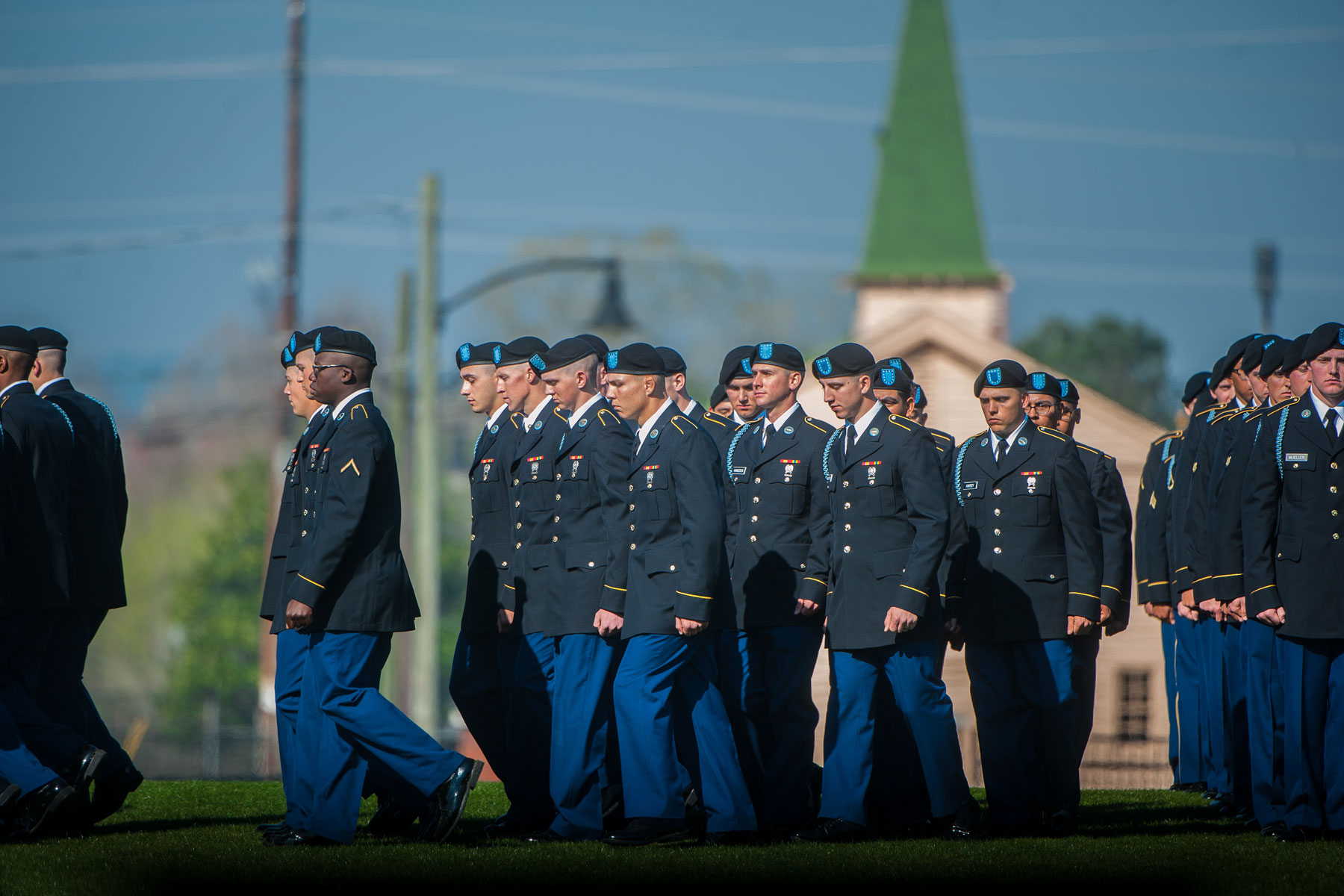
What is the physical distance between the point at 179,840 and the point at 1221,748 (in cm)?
592

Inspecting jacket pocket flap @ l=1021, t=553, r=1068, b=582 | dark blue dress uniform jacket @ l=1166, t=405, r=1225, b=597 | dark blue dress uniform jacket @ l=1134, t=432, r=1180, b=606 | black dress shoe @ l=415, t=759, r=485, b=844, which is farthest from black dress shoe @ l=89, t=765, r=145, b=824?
dark blue dress uniform jacket @ l=1134, t=432, r=1180, b=606

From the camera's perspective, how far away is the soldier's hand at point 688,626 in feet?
26.3

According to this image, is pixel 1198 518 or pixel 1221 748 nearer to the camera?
pixel 1198 518

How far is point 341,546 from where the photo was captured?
8.06 metres

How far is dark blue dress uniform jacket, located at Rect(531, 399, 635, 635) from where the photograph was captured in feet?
27.6

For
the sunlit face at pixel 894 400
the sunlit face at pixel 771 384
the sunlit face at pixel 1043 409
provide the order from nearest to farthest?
1. the sunlit face at pixel 771 384
2. the sunlit face at pixel 894 400
3. the sunlit face at pixel 1043 409

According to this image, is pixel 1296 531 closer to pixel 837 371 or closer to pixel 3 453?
pixel 837 371

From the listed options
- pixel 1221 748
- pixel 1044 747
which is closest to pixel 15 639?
pixel 1044 747

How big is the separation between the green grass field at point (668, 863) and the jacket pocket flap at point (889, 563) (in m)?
1.25

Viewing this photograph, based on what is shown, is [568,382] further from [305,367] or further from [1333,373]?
[1333,373]

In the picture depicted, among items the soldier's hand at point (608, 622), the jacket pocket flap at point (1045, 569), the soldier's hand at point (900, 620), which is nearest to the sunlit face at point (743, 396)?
the jacket pocket flap at point (1045, 569)

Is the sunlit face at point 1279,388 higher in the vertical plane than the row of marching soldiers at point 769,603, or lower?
higher

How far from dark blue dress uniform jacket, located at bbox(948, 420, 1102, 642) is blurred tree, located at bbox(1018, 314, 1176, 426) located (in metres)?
58.5

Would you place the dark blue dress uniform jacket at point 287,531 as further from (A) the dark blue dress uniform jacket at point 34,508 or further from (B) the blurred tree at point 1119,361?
(B) the blurred tree at point 1119,361
